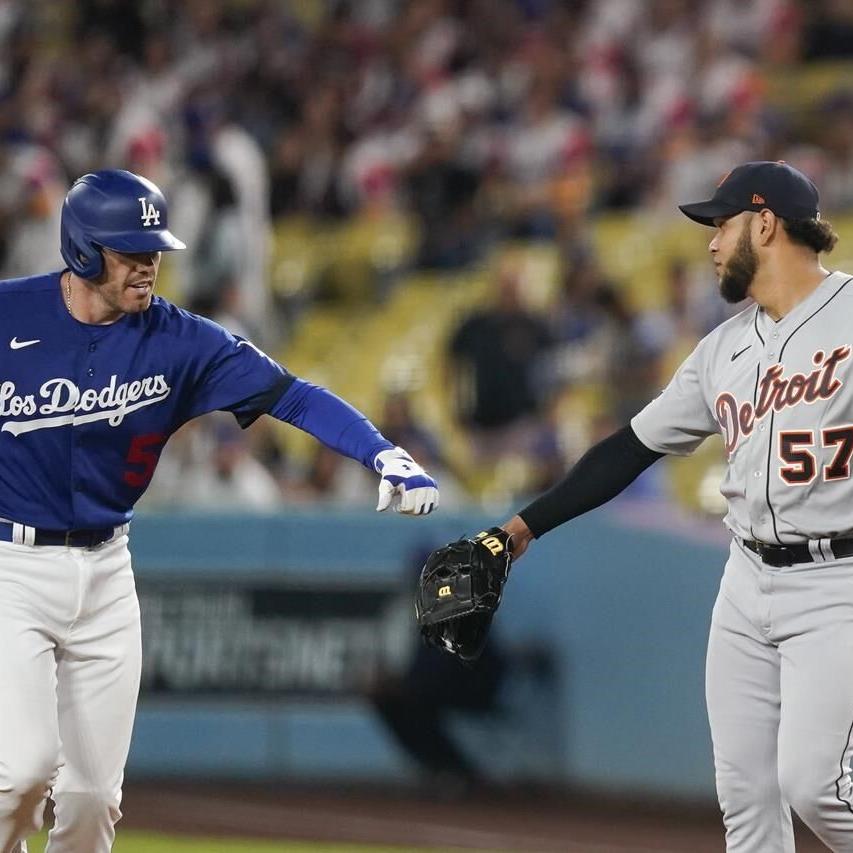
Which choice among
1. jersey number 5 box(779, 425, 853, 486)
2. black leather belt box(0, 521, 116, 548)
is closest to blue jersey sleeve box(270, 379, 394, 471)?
black leather belt box(0, 521, 116, 548)

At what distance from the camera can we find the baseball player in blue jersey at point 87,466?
195 inches

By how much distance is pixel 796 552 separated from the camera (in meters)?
4.65

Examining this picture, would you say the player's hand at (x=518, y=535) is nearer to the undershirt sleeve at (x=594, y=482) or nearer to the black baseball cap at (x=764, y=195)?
the undershirt sleeve at (x=594, y=482)

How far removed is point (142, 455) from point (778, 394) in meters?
A: 1.78

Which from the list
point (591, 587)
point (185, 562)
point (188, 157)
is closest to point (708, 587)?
point (591, 587)

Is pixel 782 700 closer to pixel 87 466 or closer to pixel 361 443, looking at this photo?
pixel 361 443

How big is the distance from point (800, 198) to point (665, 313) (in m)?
5.79

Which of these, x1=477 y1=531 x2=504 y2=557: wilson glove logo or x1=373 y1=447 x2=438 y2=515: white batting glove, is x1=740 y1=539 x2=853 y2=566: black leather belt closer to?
x1=477 y1=531 x2=504 y2=557: wilson glove logo

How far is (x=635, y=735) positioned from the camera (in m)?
9.05

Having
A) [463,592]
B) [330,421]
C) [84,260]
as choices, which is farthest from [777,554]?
[84,260]

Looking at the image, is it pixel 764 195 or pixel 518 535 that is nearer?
pixel 764 195

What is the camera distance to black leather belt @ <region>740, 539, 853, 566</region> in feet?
15.2

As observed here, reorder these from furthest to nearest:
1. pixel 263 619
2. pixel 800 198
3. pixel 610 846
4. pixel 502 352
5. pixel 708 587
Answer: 1. pixel 502 352
2. pixel 263 619
3. pixel 708 587
4. pixel 610 846
5. pixel 800 198

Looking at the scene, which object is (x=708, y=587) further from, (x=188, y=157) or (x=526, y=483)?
(x=188, y=157)
